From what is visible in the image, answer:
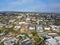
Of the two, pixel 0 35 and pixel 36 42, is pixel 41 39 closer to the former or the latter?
pixel 36 42

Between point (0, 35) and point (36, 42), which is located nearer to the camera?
point (36, 42)

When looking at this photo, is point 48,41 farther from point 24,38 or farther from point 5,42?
point 5,42

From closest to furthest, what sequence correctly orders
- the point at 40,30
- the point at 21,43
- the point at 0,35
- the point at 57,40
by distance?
1. the point at 21,43
2. the point at 57,40
3. the point at 0,35
4. the point at 40,30

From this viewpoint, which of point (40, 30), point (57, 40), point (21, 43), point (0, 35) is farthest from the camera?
point (40, 30)

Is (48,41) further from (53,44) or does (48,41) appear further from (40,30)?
(40,30)

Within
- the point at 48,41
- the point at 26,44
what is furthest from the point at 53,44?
the point at 26,44

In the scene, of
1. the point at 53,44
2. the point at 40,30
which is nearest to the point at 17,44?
the point at 53,44

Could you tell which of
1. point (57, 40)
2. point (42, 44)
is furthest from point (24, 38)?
point (57, 40)

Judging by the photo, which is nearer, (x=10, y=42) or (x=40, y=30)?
(x=10, y=42)
